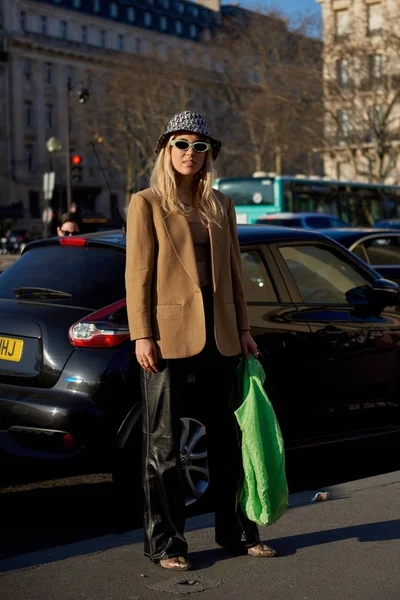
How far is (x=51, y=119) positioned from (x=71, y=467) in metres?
90.5

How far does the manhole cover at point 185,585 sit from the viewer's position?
4.23 meters

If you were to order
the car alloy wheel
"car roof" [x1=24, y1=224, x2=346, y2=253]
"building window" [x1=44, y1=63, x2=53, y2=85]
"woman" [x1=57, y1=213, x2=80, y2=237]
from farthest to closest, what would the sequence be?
"building window" [x1=44, y1=63, x2=53, y2=85] < "woman" [x1=57, y1=213, x2=80, y2=237] < "car roof" [x1=24, y1=224, x2=346, y2=253] < the car alloy wheel

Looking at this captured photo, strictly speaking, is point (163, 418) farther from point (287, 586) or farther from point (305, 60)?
point (305, 60)

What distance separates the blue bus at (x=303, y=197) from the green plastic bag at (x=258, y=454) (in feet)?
83.3

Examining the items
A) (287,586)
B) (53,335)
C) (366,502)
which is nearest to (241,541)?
(287,586)

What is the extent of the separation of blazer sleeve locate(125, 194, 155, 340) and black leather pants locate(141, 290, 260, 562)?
0.18 metres

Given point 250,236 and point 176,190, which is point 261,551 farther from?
point 250,236

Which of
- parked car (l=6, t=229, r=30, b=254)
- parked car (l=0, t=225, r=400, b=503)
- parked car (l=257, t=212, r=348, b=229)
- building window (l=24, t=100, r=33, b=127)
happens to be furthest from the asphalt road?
building window (l=24, t=100, r=33, b=127)

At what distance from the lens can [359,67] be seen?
181 feet

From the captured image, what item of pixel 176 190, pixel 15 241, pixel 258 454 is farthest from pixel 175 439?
pixel 15 241

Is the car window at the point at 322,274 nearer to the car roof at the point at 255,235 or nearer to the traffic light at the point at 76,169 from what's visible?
the car roof at the point at 255,235

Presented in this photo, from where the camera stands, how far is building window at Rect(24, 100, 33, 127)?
91.6 m

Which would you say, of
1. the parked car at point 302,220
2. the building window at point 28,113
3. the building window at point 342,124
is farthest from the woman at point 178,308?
the building window at point 28,113

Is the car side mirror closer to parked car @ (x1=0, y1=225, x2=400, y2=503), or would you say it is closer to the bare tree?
parked car @ (x1=0, y1=225, x2=400, y2=503)
